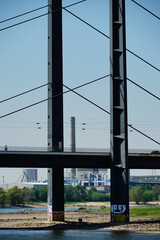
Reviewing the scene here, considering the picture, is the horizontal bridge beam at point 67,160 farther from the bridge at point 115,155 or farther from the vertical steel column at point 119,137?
the vertical steel column at point 119,137

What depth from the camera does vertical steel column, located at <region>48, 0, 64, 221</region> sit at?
8381 centimetres

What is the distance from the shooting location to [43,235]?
6475cm

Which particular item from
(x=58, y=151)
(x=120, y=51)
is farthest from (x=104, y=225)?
(x=120, y=51)

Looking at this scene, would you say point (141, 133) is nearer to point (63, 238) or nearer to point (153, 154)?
point (153, 154)

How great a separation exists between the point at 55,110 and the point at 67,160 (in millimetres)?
10017

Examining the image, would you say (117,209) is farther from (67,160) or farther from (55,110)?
(55,110)

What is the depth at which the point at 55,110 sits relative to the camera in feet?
277

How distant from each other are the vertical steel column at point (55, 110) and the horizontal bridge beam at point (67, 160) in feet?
16.0

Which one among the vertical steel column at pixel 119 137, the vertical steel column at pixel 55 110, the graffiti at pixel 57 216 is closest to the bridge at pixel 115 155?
the vertical steel column at pixel 119 137

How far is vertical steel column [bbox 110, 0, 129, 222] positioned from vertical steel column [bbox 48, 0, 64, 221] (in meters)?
9.12

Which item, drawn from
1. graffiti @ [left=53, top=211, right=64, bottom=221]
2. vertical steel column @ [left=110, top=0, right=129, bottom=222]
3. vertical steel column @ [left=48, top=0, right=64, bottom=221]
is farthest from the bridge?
graffiti @ [left=53, top=211, right=64, bottom=221]

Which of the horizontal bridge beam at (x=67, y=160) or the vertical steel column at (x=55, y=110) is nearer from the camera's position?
the horizontal bridge beam at (x=67, y=160)

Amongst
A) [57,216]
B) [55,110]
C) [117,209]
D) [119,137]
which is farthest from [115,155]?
[57,216]

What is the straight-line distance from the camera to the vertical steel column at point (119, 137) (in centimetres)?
7719
